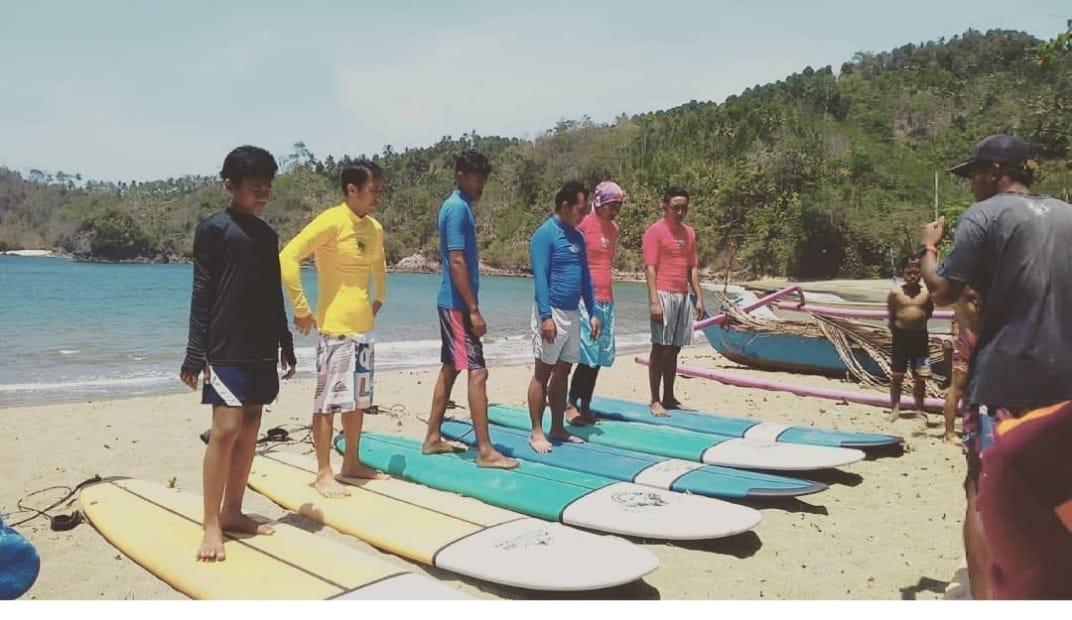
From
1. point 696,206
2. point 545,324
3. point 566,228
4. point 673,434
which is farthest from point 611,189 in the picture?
point 696,206

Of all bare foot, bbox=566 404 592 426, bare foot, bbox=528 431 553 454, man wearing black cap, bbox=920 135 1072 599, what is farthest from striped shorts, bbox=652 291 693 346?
man wearing black cap, bbox=920 135 1072 599

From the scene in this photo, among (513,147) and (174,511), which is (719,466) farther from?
(513,147)

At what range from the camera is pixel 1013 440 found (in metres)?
1.12

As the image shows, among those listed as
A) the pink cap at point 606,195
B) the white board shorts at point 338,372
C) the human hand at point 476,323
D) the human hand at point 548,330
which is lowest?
the white board shorts at point 338,372

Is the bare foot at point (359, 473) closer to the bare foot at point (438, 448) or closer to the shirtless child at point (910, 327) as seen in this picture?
the bare foot at point (438, 448)

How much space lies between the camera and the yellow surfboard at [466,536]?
11.0 feet

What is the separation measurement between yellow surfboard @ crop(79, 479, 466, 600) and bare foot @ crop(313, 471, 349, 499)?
2.17ft

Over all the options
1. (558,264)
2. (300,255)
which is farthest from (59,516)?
(558,264)

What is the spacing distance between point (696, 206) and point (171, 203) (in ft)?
291

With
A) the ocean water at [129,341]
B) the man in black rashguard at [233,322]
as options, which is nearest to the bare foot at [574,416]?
the man in black rashguard at [233,322]

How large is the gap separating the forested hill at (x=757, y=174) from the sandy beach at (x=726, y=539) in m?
8.66

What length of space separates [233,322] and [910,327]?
6282 mm

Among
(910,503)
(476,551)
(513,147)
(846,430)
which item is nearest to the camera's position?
(476,551)

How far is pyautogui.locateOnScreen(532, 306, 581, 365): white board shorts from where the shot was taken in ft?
18.4
